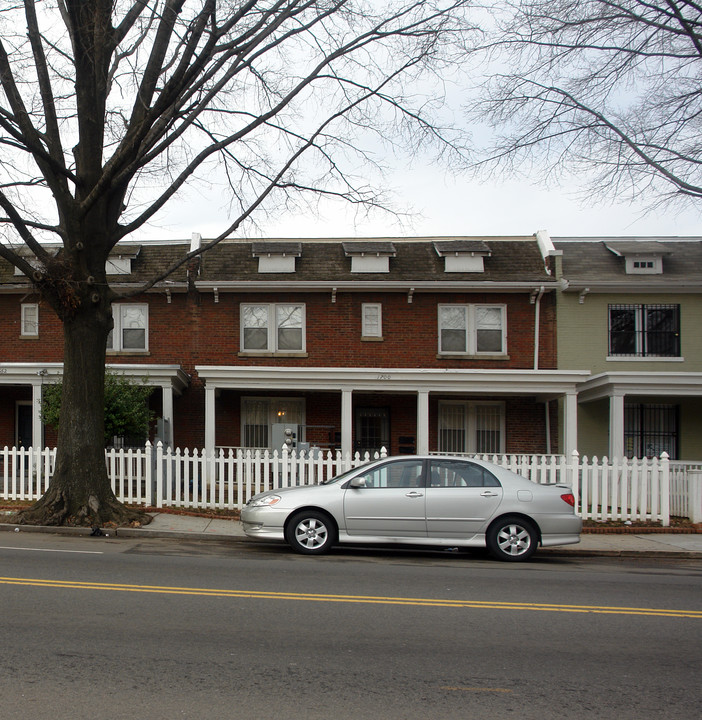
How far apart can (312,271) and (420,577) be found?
1300 cm

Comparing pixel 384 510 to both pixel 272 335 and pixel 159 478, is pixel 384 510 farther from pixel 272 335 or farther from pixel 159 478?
pixel 272 335

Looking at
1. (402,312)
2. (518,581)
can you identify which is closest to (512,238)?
(402,312)

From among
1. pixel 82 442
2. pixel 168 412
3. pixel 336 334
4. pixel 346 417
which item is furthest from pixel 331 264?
pixel 82 442

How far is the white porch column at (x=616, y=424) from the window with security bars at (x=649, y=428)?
2.73 metres

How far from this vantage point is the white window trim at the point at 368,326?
20828 mm

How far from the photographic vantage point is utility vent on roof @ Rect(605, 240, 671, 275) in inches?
815

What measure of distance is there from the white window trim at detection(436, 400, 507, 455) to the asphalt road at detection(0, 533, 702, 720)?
10974 millimetres

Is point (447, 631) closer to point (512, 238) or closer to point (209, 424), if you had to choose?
point (209, 424)

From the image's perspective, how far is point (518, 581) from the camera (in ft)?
29.4

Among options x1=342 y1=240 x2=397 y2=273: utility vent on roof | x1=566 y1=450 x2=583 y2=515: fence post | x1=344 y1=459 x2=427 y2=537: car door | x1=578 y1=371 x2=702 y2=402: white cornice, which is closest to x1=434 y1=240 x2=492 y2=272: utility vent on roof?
x1=342 y1=240 x2=397 y2=273: utility vent on roof

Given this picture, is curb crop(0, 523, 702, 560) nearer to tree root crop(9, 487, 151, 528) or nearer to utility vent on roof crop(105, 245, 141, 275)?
tree root crop(9, 487, 151, 528)

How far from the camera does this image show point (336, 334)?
68.4ft

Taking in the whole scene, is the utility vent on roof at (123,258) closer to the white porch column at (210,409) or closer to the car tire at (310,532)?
the white porch column at (210,409)

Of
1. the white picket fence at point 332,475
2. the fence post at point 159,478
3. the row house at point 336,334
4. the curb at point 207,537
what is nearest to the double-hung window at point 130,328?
the row house at point 336,334
